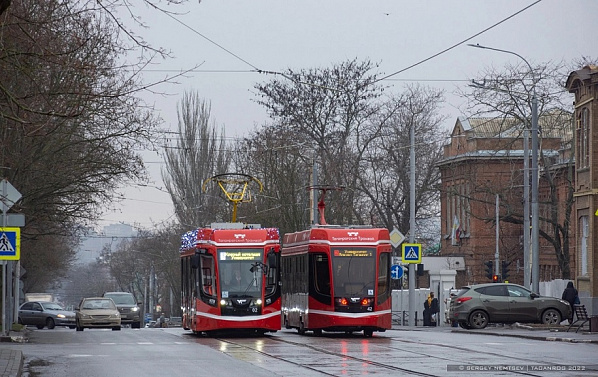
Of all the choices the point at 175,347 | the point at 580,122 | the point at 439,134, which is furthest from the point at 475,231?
the point at 175,347

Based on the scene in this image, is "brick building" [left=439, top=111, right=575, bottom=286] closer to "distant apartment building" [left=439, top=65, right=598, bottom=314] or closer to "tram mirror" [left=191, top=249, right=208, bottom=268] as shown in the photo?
"distant apartment building" [left=439, top=65, right=598, bottom=314]

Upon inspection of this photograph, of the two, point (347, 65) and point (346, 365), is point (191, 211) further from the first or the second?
point (346, 365)

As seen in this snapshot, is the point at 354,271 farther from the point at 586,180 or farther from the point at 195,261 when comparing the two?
the point at 586,180

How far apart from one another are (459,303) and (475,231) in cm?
3907

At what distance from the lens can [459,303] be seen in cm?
3988

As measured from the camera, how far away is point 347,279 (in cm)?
3130

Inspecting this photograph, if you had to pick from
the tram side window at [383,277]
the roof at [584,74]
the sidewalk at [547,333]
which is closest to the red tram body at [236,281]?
the tram side window at [383,277]

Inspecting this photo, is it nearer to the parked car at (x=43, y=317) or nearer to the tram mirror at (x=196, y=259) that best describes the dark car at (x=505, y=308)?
the tram mirror at (x=196, y=259)

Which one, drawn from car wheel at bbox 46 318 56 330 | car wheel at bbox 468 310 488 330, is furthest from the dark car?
car wheel at bbox 46 318 56 330

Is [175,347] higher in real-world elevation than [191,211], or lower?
lower

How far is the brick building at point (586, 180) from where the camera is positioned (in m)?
45.9

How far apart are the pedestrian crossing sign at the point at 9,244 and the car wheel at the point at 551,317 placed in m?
18.4

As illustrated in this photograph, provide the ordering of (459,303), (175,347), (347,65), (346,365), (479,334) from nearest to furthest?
(346,365) → (175,347) → (479,334) → (459,303) → (347,65)

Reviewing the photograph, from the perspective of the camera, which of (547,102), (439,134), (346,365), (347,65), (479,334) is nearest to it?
(346,365)
